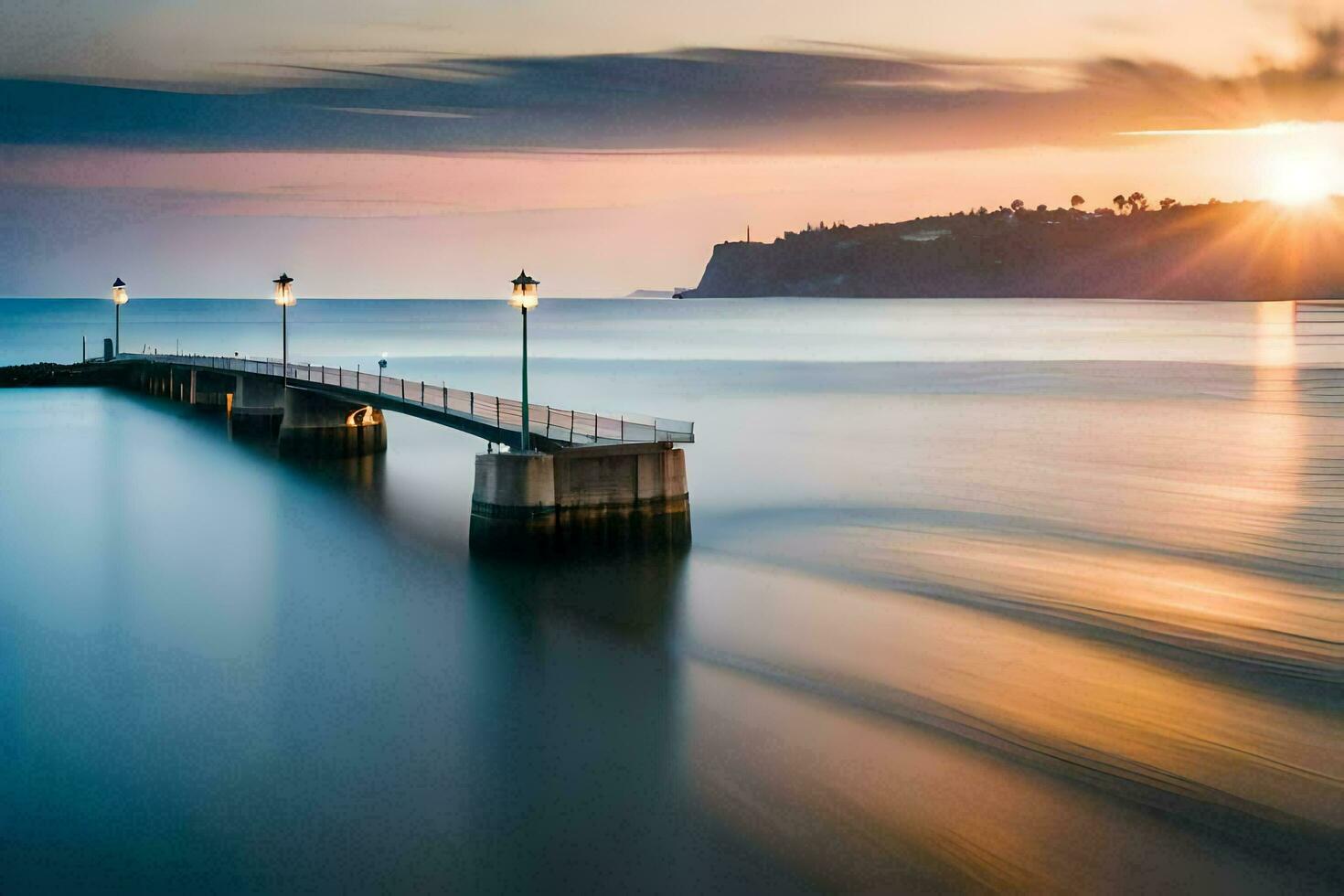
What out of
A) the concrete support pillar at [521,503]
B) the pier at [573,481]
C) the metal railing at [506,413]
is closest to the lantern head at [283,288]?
the metal railing at [506,413]

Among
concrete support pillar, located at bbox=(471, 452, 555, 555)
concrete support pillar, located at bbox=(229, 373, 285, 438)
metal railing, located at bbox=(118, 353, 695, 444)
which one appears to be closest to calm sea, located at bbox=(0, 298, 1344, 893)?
concrete support pillar, located at bbox=(471, 452, 555, 555)

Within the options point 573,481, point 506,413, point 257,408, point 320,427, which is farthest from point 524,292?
point 257,408

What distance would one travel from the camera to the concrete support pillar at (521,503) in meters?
25.7

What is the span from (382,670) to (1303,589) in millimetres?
17065

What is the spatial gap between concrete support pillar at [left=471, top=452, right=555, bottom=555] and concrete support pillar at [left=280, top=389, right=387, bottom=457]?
19.7 metres

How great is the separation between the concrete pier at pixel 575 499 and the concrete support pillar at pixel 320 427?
61.9ft

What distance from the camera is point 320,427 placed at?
1738 inches

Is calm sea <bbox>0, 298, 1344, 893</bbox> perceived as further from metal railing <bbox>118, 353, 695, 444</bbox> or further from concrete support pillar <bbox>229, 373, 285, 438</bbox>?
concrete support pillar <bbox>229, 373, 285, 438</bbox>

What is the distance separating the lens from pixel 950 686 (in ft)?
61.5

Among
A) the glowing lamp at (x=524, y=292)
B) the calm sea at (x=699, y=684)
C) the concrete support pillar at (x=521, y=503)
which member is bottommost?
the calm sea at (x=699, y=684)

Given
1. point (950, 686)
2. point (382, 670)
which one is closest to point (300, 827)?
point (382, 670)

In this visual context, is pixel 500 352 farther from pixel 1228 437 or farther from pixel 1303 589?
pixel 1303 589

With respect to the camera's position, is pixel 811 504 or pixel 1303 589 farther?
pixel 811 504

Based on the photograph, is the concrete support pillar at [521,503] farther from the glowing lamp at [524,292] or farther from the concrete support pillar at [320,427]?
the concrete support pillar at [320,427]
